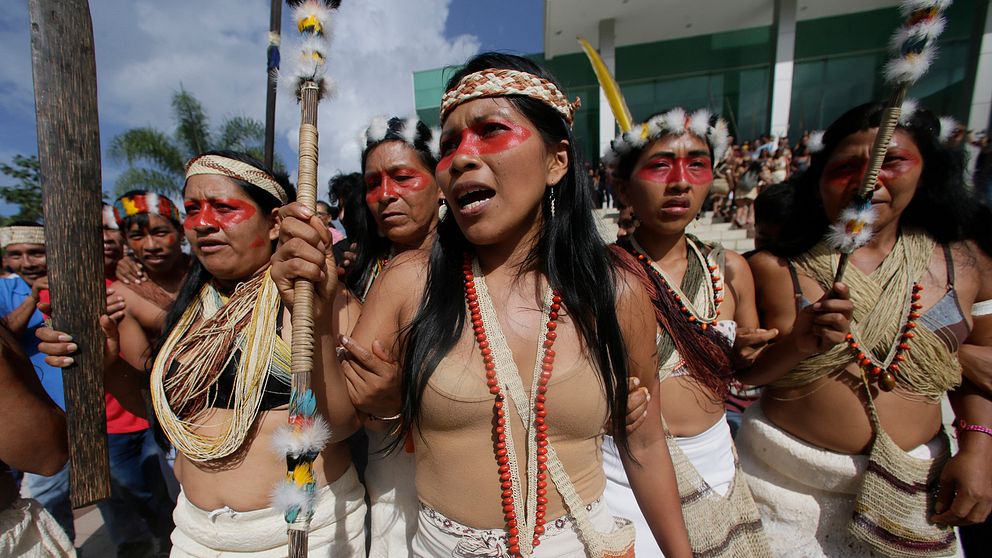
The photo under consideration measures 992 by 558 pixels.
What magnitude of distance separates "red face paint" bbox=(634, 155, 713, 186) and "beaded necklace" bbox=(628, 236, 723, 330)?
355 mm

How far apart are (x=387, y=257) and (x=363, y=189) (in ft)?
1.58

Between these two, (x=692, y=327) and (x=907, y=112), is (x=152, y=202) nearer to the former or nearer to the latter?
(x=692, y=327)

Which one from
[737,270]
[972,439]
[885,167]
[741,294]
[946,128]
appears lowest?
[972,439]

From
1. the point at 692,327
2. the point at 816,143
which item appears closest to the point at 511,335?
the point at 692,327

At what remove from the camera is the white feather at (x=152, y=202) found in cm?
315

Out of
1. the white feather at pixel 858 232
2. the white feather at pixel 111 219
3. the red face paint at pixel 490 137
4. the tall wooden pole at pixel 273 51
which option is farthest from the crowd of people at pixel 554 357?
the white feather at pixel 111 219

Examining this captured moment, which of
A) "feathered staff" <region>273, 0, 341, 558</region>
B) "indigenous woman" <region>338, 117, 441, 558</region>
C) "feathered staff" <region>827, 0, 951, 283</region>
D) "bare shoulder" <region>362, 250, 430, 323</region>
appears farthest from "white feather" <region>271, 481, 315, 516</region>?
"feathered staff" <region>827, 0, 951, 283</region>

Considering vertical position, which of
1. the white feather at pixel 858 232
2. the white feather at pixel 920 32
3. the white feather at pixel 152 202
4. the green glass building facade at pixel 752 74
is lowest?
the white feather at pixel 858 232

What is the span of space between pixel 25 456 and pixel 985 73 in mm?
20021

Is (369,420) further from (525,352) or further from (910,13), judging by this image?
(910,13)

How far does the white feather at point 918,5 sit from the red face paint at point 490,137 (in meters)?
1.24

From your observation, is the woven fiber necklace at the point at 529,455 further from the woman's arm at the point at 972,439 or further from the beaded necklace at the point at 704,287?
the woman's arm at the point at 972,439

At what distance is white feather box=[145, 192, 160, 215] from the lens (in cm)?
315

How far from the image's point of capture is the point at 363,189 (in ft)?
9.03
